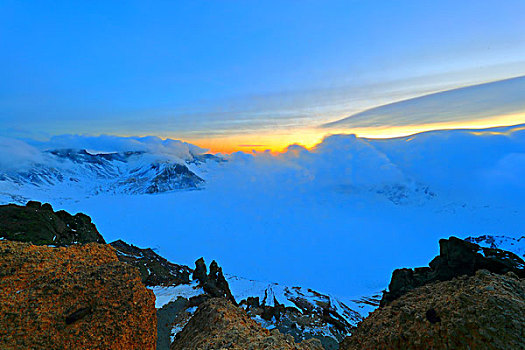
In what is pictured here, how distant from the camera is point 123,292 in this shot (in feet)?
39.4

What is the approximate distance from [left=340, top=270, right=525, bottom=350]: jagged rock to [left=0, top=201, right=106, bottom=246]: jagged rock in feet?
121

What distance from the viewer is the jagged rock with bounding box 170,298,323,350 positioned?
11922 mm

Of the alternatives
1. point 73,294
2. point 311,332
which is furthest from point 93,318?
point 311,332

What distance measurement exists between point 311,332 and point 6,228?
40153 mm

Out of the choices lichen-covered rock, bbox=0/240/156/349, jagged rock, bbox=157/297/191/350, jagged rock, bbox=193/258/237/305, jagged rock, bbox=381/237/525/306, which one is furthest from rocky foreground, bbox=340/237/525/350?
jagged rock, bbox=193/258/237/305

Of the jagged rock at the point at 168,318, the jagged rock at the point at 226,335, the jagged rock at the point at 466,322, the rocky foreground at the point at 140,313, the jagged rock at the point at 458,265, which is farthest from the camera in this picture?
the jagged rock at the point at 168,318

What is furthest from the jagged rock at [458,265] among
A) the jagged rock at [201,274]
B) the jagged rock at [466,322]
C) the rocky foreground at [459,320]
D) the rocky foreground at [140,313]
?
the jagged rock at [201,274]

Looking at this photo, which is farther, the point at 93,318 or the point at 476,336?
the point at 93,318

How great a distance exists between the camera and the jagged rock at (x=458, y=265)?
19359 millimetres

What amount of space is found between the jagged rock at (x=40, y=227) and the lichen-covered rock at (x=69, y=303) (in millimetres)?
22903

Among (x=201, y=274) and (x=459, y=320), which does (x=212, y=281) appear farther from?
(x=459, y=320)

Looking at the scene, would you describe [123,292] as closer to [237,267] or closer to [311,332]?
[311,332]

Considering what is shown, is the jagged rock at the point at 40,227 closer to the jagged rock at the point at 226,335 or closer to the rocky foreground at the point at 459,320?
the jagged rock at the point at 226,335

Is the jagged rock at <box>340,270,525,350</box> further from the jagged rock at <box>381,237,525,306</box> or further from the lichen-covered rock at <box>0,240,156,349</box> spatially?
the lichen-covered rock at <box>0,240,156,349</box>
